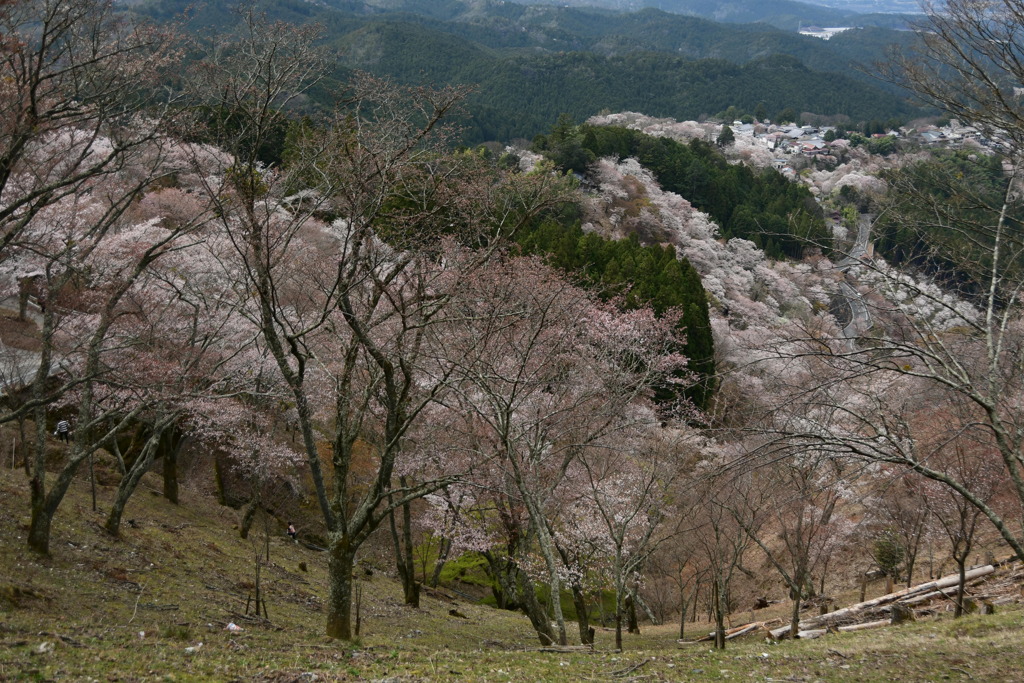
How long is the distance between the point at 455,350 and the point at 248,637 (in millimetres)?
6183

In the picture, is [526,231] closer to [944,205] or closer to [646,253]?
[646,253]

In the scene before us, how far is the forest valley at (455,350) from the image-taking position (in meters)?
7.83

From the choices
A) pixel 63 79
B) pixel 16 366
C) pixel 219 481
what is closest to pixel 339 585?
pixel 63 79

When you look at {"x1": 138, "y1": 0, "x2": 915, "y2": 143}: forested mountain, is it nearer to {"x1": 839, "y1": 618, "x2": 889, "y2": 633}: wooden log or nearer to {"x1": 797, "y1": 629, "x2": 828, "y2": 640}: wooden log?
{"x1": 797, "y1": 629, "x2": 828, "y2": 640}: wooden log

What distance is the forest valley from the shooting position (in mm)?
7832

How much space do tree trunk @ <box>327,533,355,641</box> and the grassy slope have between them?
1.28 ft

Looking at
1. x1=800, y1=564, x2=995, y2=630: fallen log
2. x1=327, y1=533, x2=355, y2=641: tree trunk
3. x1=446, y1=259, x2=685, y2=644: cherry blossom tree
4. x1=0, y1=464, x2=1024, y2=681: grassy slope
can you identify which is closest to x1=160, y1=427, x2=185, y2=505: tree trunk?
x1=0, y1=464, x2=1024, y2=681: grassy slope

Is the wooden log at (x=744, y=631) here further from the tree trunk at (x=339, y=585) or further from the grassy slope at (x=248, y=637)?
the tree trunk at (x=339, y=585)

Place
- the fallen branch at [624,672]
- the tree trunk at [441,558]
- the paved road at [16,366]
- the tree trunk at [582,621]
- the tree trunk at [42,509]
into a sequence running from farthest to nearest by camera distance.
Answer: the tree trunk at [441,558]
the paved road at [16,366]
the tree trunk at [582,621]
the tree trunk at [42,509]
the fallen branch at [624,672]

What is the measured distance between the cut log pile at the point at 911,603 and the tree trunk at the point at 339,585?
9745mm

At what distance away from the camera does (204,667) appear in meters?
6.31

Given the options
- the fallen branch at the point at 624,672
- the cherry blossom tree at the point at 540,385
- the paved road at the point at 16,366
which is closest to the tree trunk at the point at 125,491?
the paved road at the point at 16,366

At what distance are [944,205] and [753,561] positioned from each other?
1973 centimetres

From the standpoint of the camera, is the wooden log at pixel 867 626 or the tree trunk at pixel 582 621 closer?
the tree trunk at pixel 582 621
